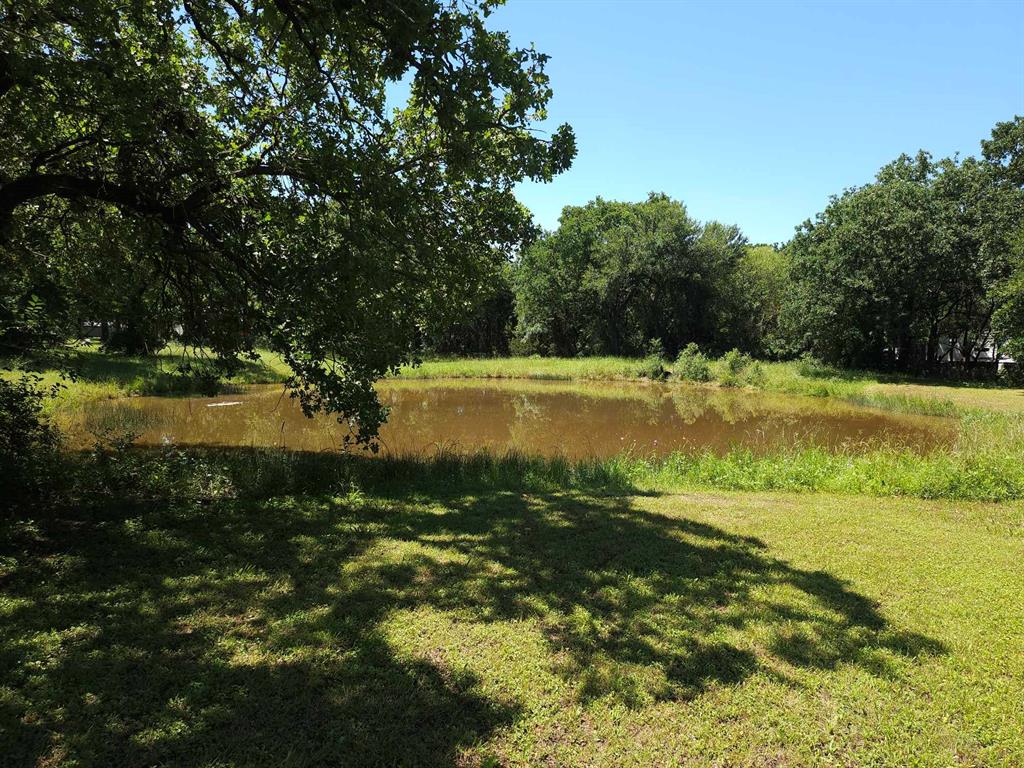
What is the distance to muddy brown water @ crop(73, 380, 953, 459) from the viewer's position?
13.9m

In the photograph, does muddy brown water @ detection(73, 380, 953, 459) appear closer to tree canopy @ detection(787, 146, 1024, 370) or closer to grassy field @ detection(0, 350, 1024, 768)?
grassy field @ detection(0, 350, 1024, 768)

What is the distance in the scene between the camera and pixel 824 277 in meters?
32.9

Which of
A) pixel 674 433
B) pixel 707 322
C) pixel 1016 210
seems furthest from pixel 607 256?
pixel 674 433

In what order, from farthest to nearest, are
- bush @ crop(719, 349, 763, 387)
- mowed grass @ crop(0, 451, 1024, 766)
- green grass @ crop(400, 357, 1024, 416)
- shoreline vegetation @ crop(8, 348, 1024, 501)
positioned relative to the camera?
bush @ crop(719, 349, 763, 387) < green grass @ crop(400, 357, 1024, 416) < shoreline vegetation @ crop(8, 348, 1024, 501) < mowed grass @ crop(0, 451, 1024, 766)

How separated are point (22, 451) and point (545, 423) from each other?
14.1 meters

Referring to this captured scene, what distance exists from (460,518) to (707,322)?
4373 centimetres

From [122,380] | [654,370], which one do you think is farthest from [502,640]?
[654,370]

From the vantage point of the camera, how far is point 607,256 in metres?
Result: 46.1

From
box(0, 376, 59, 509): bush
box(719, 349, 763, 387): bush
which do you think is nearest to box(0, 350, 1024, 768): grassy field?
box(0, 376, 59, 509): bush

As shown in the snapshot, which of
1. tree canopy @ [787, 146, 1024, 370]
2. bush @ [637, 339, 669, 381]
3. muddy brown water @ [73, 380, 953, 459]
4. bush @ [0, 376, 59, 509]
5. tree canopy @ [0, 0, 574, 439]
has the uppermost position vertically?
tree canopy @ [787, 146, 1024, 370]

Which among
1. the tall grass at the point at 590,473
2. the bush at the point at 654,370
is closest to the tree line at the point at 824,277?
the bush at the point at 654,370

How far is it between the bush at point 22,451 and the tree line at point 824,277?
13372mm

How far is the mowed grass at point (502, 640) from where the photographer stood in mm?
3006

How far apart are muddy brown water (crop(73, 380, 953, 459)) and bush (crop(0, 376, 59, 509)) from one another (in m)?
3.65
